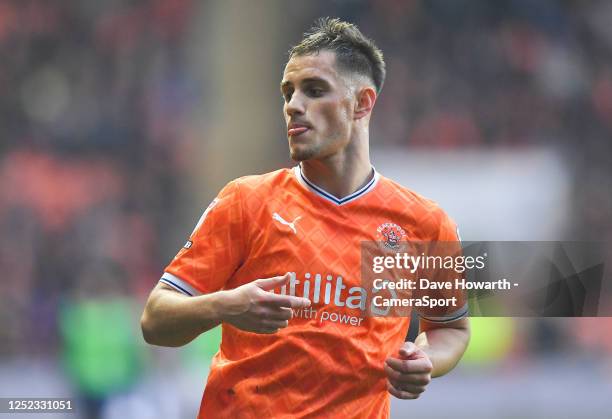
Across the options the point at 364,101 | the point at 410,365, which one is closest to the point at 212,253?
the point at 410,365

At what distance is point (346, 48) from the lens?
14.7 feet

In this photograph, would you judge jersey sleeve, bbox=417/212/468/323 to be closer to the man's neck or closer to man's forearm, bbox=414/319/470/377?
man's forearm, bbox=414/319/470/377

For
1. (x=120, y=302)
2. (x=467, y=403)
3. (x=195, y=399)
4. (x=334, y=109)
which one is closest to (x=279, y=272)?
(x=334, y=109)

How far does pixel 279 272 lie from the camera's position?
13.6 ft

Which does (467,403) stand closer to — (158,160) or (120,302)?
Answer: (120,302)

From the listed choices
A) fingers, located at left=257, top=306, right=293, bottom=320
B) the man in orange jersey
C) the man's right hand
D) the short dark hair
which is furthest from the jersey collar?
fingers, located at left=257, top=306, right=293, bottom=320

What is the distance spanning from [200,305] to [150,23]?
14512 mm

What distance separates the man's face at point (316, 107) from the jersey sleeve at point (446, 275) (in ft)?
1.82

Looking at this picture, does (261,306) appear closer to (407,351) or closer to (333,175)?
(407,351)

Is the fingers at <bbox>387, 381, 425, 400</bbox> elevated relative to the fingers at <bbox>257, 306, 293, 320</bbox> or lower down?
lower down

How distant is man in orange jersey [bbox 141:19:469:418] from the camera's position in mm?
4016

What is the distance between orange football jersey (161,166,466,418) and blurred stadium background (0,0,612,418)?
6.31m

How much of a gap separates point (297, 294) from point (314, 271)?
11 centimetres

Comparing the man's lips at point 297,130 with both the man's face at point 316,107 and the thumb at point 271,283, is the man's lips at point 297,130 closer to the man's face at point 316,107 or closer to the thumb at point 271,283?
the man's face at point 316,107
